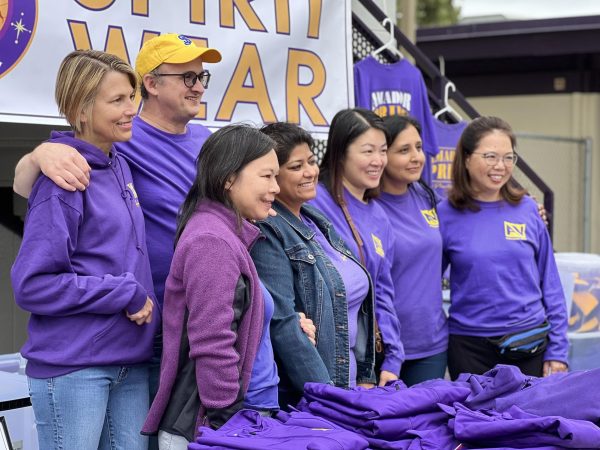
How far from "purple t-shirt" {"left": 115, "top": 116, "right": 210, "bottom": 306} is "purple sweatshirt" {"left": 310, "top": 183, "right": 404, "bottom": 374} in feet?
2.61

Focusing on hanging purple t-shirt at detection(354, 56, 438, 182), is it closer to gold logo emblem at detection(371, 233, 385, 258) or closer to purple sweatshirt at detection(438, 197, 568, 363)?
purple sweatshirt at detection(438, 197, 568, 363)

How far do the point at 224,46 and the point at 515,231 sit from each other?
177cm

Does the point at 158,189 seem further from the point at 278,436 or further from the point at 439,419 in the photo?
the point at 439,419

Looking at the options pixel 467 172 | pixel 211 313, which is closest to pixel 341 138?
pixel 467 172

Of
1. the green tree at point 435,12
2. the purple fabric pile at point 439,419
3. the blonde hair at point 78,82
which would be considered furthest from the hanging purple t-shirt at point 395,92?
the green tree at point 435,12

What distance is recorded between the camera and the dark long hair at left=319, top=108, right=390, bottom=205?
400 centimetres

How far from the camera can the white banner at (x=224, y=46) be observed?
13.1 feet

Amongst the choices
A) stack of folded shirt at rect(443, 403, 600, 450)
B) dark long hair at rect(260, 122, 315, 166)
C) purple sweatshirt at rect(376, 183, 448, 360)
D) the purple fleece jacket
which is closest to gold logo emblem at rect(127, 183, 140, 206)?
the purple fleece jacket

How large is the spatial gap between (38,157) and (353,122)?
5.27ft

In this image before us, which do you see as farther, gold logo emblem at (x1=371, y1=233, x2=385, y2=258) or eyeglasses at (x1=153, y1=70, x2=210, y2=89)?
gold logo emblem at (x1=371, y1=233, x2=385, y2=258)

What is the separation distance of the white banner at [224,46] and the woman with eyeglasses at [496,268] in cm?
104

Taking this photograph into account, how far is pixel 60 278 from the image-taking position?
2715mm

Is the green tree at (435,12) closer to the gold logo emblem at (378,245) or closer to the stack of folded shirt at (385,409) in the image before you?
the gold logo emblem at (378,245)

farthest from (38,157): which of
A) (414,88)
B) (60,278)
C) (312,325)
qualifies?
(414,88)
